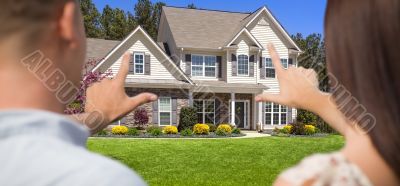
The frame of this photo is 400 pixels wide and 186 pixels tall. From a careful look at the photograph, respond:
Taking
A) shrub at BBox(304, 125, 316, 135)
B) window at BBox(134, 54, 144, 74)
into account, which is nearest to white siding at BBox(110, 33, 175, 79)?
window at BBox(134, 54, 144, 74)

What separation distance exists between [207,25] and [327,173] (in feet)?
89.4

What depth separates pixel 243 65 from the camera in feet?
85.9

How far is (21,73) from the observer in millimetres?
778

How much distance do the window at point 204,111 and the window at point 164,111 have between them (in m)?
1.72

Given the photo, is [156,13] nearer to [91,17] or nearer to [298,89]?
[91,17]

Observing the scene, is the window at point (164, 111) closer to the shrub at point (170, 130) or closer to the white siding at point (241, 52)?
the shrub at point (170, 130)

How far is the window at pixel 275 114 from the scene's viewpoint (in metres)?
26.7

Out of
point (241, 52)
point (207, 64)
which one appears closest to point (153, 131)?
point (207, 64)

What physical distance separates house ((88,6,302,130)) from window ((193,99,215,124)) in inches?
2.4

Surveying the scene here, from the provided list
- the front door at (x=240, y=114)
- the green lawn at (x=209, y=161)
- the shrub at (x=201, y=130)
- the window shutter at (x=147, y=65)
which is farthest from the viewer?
the front door at (x=240, y=114)

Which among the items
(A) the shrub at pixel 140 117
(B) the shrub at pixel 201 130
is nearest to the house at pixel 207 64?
(A) the shrub at pixel 140 117

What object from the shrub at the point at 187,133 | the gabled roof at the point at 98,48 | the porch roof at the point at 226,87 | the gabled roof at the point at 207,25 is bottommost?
the shrub at the point at 187,133

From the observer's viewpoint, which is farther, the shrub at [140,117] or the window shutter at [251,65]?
the window shutter at [251,65]

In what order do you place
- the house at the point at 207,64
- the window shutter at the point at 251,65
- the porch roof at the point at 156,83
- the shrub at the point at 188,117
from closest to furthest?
the porch roof at the point at 156,83 → the shrub at the point at 188,117 → the house at the point at 207,64 → the window shutter at the point at 251,65
